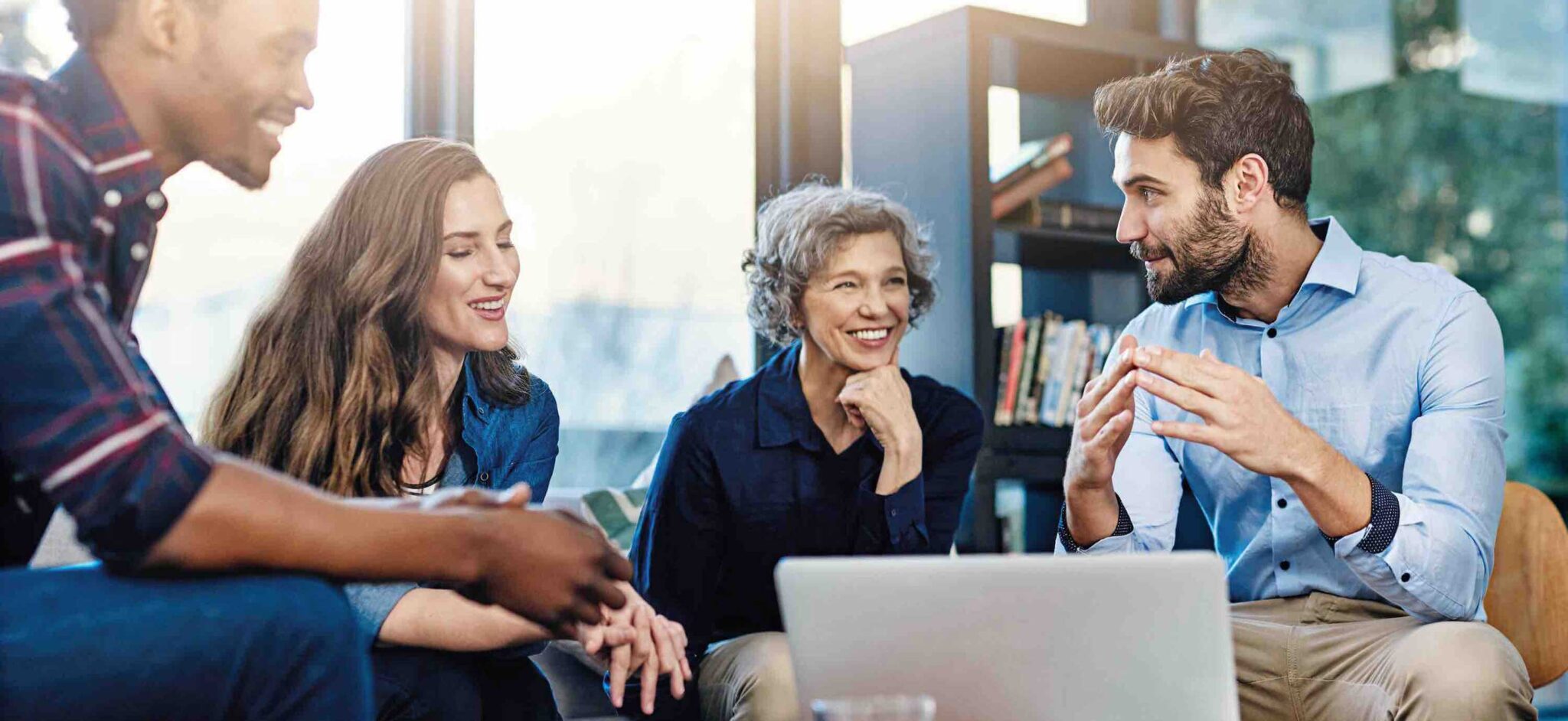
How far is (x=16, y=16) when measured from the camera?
2.46m

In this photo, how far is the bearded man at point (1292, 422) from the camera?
5.62 feet

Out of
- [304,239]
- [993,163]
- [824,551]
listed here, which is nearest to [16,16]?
[304,239]

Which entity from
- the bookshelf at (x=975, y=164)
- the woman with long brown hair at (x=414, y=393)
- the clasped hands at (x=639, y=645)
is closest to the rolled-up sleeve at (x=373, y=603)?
the woman with long brown hair at (x=414, y=393)

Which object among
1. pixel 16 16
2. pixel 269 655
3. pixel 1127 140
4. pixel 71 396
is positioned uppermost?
pixel 16 16

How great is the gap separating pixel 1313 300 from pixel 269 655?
5.35 feet

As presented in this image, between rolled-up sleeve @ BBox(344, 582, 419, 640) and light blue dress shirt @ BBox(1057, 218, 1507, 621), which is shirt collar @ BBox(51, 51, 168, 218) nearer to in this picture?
rolled-up sleeve @ BBox(344, 582, 419, 640)

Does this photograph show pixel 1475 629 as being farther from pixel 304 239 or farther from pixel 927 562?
pixel 304 239

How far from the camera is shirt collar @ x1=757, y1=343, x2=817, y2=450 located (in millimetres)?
2324

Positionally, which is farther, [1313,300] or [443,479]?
[1313,300]

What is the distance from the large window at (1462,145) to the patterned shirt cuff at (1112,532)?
259cm

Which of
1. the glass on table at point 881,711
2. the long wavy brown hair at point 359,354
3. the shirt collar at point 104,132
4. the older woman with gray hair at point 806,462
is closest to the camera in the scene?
the glass on table at point 881,711

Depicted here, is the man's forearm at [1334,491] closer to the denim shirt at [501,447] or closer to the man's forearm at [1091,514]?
the man's forearm at [1091,514]

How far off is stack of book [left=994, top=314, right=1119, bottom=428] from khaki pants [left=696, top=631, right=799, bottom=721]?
3.72 ft

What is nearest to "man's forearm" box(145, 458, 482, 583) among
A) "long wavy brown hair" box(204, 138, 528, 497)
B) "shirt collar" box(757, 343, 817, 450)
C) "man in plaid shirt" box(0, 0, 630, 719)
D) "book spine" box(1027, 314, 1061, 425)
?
"man in plaid shirt" box(0, 0, 630, 719)
